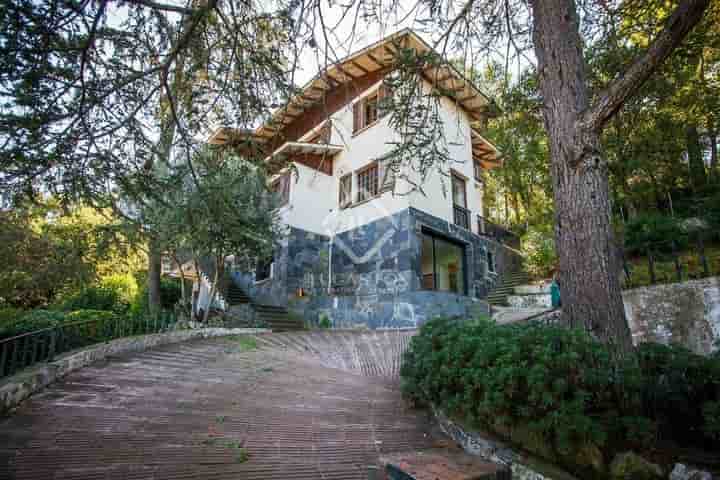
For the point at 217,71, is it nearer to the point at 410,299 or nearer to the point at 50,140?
the point at 50,140

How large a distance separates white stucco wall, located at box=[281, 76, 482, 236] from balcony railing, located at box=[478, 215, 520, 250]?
1.39ft

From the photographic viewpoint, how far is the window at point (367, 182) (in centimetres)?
1207

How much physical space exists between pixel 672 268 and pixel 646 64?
5.52 meters

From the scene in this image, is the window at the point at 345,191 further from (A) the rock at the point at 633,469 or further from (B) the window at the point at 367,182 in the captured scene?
(A) the rock at the point at 633,469

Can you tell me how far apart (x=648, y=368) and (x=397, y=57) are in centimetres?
416

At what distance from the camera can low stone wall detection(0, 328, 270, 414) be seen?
4.11 meters

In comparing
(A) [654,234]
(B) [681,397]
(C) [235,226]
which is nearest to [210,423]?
(B) [681,397]

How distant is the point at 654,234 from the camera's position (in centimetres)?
775

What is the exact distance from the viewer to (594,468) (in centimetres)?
222

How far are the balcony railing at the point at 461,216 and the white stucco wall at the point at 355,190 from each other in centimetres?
31

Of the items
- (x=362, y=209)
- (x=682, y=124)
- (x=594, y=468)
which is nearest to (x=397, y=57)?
(x=594, y=468)

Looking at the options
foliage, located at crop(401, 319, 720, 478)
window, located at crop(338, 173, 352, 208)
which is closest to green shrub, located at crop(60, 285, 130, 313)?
window, located at crop(338, 173, 352, 208)

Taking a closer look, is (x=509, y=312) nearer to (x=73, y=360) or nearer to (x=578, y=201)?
(x=578, y=201)

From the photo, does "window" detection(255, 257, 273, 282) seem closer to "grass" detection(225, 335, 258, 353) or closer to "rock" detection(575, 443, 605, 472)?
"grass" detection(225, 335, 258, 353)
